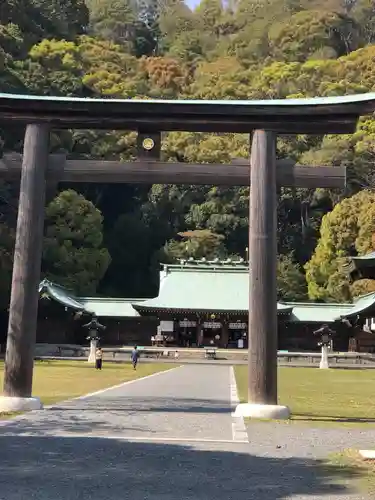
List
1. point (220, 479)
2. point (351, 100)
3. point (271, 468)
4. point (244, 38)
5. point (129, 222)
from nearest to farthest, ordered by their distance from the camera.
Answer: point (220, 479)
point (271, 468)
point (351, 100)
point (129, 222)
point (244, 38)

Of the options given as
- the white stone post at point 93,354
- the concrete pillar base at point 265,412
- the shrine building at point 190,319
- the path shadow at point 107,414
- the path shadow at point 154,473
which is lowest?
the path shadow at point 154,473

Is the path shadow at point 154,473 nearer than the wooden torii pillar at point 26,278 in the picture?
Yes

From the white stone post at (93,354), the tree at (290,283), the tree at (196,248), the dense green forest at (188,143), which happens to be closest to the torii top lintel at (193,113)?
the white stone post at (93,354)

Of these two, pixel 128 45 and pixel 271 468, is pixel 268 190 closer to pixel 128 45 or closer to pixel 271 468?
pixel 271 468

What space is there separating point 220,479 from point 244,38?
3314 inches

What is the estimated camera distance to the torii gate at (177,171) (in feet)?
32.6

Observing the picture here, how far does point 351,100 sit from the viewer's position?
1009cm

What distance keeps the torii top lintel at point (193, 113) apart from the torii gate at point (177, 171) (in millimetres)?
18

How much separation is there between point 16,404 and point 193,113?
19.3 feet

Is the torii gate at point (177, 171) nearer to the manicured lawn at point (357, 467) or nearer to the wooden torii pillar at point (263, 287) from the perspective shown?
the wooden torii pillar at point (263, 287)

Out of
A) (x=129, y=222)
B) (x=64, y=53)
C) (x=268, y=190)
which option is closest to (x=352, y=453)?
(x=268, y=190)

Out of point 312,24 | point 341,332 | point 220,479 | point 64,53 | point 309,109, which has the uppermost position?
point 312,24

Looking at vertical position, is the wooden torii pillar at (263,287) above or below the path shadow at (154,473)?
above

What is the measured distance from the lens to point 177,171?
10648 mm
